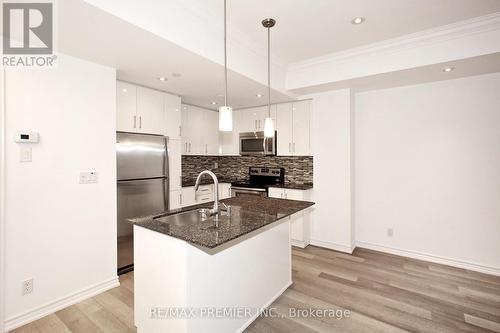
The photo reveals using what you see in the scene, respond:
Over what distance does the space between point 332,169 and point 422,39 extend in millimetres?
1944

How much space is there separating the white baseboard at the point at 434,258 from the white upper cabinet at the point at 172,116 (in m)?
3.38

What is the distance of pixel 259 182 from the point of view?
15.5 feet

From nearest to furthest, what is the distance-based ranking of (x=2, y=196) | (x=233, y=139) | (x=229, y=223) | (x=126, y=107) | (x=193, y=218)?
(x=229, y=223), (x=2, y=196), (x=193, y=218), (x=126, y=107), (x=233, y=139)

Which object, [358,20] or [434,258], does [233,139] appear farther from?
[434,258]

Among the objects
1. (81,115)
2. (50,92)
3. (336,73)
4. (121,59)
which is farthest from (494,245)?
(50,92)

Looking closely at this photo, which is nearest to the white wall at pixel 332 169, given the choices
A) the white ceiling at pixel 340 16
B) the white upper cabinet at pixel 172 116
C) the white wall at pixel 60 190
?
the white ceiling at pixel 340 16

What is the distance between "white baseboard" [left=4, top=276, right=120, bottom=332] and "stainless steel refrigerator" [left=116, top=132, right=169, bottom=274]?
0.99 feet

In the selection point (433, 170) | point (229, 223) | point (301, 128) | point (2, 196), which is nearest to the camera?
point (229, 223)

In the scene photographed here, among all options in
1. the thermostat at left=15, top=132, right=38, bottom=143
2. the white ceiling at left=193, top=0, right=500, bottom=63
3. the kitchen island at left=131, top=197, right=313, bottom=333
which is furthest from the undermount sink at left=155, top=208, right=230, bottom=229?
the white ceiling at left=193, top=0, right=500, bottom=63

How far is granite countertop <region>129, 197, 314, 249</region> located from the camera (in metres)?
1.48

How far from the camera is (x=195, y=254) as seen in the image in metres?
1.61

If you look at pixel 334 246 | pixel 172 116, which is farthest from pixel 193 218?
pixel 334 246

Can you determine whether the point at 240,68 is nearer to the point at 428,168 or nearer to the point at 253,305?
the point at 253,305

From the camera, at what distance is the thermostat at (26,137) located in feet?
6.71
